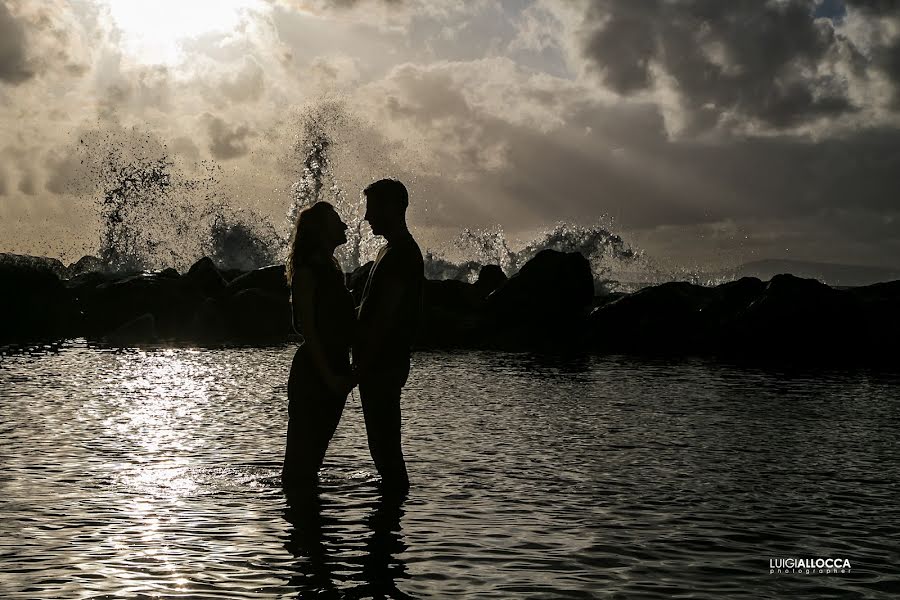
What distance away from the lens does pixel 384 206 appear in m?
9.11

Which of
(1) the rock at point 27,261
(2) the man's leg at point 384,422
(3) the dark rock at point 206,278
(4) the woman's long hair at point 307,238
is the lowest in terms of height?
(2) the man's leg at point 384,422

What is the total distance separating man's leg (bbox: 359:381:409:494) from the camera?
9109 millimetres

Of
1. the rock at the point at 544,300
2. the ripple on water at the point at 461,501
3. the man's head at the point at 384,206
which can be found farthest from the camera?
the rock at the point at 544,300

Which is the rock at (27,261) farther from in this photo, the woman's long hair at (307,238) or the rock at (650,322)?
the woman's long hair at (307,238)

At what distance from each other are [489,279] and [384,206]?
46037 millimetres

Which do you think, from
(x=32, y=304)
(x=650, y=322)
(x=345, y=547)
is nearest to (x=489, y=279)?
(x=650, y=322)

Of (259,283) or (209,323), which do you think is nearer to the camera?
(209,323)

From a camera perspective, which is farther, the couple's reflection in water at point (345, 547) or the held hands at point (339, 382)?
the held hands at point (339, 382)

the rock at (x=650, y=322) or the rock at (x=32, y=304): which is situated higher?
the rock at (x=32, y=304)

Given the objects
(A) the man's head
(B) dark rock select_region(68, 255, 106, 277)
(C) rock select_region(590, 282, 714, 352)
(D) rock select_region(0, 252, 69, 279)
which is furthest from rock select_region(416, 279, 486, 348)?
(B) dark rock select_region(68, 255, 106, 277)

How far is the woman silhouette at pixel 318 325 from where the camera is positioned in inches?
362

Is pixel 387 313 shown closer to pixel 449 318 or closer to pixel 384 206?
pixel 384 206

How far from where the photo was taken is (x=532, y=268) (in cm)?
4719

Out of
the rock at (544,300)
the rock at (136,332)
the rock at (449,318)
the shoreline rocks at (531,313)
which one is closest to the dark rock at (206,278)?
the shoreline rocks at (531,313)
